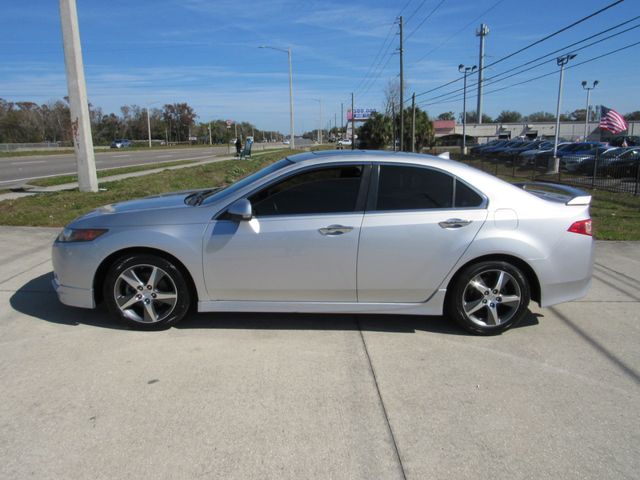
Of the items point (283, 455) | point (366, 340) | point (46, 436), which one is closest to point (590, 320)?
point (366, 340)

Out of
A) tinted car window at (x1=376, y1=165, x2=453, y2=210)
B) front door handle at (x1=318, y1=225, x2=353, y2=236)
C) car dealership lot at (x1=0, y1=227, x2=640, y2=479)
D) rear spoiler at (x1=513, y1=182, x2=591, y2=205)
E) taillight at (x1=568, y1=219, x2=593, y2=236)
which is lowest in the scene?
car dealership lot at (x1=0, y1=227, x2=640, y2=479)

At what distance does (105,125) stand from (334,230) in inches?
4804

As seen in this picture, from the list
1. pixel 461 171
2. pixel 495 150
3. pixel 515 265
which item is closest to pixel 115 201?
pixel 461 171

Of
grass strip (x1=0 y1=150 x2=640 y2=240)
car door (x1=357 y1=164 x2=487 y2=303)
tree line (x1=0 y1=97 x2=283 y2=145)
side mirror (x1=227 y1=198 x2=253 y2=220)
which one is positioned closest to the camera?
side mirror (x1=227 y1=198 x2=253 y2=220)

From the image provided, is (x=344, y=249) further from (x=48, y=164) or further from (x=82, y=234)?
(x=48, y=164)

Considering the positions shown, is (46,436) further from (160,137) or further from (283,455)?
(160,137)

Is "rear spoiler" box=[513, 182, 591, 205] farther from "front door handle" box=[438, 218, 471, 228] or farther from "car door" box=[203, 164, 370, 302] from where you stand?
"car door" box=[203, 164, 370, 302]

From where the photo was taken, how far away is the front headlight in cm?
427

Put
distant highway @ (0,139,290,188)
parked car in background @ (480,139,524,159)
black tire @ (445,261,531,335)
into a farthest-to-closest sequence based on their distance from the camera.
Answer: parked car in background @ (480,139,524,159), distant highway @ (0,139,290,188), black tire @ (445,261,531,335)

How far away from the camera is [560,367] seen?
382 cm

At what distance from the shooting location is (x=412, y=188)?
4.29m

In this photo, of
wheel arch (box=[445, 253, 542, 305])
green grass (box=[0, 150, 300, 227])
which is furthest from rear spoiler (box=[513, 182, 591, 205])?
green grass (box=[0, 150, 300, 227])

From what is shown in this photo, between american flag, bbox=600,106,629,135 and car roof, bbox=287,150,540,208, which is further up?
american flag, bbox=600,106,629,135

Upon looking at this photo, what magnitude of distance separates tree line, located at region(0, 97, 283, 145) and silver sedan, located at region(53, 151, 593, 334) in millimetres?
60138
